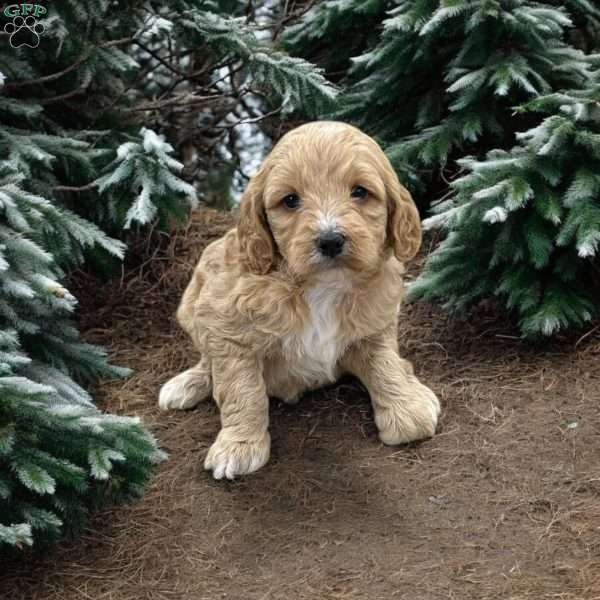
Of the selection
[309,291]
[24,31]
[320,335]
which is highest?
[24,31]

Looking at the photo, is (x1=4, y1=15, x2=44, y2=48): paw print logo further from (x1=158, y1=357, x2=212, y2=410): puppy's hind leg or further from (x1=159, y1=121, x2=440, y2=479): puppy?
(x1=158, y1=357, x2=212, y2=410): puppy's hind leg

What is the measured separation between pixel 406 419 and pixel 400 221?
1092mm

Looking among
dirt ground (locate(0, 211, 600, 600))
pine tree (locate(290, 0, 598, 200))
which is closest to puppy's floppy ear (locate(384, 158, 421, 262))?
dirt ground (locate(0, 211, 600, 600))

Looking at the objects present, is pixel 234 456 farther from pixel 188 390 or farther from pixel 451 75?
pixel 451 75

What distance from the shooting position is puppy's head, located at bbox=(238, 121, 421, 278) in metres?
4.14

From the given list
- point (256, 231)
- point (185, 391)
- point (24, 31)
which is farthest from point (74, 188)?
point (256, 231)

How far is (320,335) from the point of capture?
4.68 meters

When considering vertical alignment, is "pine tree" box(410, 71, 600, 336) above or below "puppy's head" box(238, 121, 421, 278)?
below

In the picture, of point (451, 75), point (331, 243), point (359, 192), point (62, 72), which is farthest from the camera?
point (451, 75)

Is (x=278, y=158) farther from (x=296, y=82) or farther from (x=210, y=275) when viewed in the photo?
(x=296, y=82)

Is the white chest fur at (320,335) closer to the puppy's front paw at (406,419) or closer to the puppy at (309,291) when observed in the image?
the puppy at (309,291)

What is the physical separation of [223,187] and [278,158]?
4.35 metres

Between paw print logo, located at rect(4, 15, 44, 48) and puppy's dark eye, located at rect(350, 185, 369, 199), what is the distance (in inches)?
106

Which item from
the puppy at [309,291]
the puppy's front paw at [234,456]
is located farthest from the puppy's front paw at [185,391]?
the puppy's front paw at [234,456]
